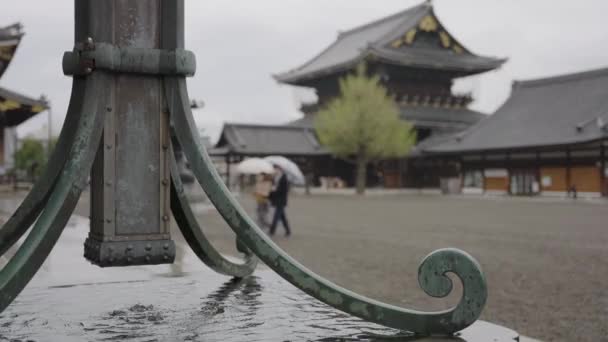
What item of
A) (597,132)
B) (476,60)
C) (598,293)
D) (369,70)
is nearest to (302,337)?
(598,293)

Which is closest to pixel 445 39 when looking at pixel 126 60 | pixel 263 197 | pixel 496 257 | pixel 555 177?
pixel 555 177

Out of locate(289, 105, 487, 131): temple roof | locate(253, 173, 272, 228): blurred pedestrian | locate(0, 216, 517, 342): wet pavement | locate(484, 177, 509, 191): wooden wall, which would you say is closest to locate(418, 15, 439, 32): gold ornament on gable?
locate(289, 105, 487, 131): temple roof

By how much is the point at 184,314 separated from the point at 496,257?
237 inches

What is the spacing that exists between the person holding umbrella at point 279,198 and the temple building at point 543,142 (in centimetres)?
1689

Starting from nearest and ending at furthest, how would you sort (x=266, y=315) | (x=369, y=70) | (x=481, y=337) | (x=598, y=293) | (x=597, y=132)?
(x=481, y=337) → (x=266, y=315) → (x=598, y=293) → (x=597, y=132) → (x=369, y=70)

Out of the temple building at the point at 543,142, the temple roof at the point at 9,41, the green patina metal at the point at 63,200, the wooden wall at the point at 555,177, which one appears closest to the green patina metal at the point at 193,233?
the green patina metal at the point at 63,200

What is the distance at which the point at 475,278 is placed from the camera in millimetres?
1919

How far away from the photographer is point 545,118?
2858 centimetres

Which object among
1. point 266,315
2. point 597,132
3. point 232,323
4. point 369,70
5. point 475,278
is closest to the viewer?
Answer: point 475,278

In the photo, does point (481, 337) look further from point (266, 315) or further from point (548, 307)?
point (548, 307)

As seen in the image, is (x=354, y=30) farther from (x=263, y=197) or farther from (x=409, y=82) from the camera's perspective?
(x=263, y=197)

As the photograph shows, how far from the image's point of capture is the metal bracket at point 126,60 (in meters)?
2.11

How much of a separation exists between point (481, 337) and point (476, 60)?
3513cm

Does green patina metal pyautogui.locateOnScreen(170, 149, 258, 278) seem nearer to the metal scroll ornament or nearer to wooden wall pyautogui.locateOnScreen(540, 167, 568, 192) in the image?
the metal scroll ornament
